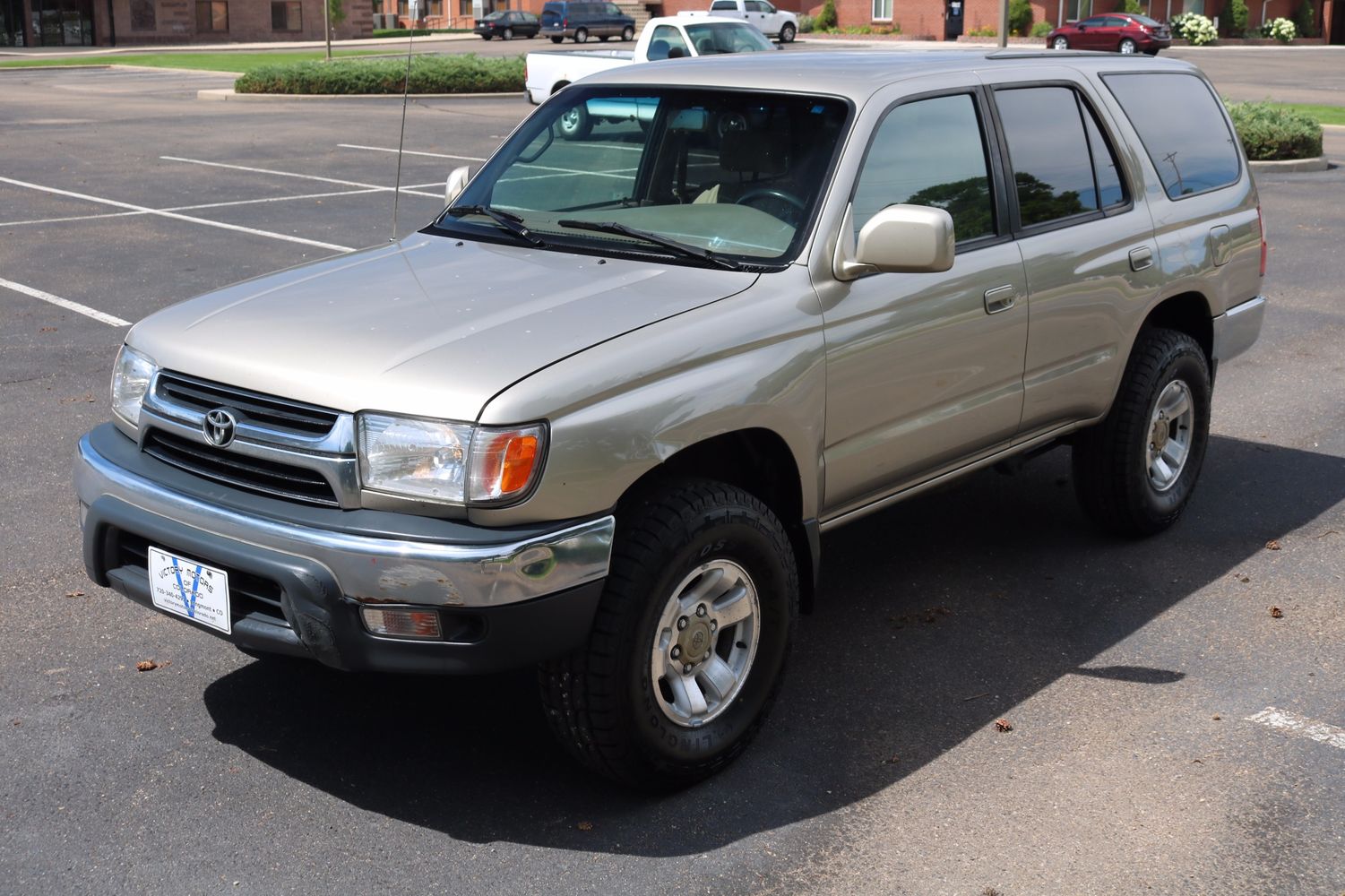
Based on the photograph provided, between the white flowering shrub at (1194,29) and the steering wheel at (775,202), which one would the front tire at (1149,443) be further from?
the white flowering shrub at (1194,29)

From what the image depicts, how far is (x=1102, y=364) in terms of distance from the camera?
5.56 meters

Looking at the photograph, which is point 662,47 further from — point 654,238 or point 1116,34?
point 1116,34

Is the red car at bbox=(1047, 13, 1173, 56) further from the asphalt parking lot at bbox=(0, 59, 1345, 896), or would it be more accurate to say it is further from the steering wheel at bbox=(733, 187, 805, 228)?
the steering wheel at bbox=(733, 187, 805, 228)

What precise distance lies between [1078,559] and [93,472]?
372cm

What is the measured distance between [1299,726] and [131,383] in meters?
3.58

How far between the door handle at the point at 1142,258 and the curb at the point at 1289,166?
584 inches

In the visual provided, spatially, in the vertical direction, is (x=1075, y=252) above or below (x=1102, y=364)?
above

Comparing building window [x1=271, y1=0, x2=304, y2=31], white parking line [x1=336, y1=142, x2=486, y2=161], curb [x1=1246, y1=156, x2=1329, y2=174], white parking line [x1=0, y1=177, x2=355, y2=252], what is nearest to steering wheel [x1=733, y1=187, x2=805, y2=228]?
white parking line [x1=0, y1=177, x2=355, y2=252]

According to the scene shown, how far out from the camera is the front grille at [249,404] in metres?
3.64

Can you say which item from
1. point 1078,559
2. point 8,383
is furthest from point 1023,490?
point 8,383

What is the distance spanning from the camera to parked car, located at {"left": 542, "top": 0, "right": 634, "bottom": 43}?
59844 mm

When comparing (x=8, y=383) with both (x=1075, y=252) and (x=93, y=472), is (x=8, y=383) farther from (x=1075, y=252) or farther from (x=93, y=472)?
(x=1075, y=252)

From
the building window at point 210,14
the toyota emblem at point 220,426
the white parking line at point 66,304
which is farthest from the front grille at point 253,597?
the building window at point 210,14

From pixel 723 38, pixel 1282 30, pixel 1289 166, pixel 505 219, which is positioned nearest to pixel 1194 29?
pixel 1282 30
